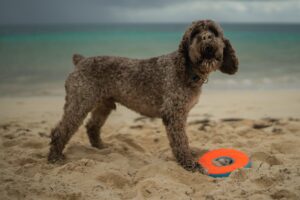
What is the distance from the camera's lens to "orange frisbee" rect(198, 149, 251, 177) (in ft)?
14.0

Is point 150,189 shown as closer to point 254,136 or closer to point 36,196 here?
point 36,196

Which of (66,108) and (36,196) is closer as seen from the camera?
(36,196)

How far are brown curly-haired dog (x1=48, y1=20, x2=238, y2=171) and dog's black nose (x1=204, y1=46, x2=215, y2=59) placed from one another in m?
0.09

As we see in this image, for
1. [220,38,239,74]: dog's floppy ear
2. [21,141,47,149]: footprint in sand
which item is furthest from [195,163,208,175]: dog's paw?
[21,141,47,149]: footprint in sand

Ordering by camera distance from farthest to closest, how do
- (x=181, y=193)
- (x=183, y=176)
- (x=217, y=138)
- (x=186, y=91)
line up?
(x=217, y=138)
(x=186, y=91)
(x=183, y=176)
(x=181, y=193)

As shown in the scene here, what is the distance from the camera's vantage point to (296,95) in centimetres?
912

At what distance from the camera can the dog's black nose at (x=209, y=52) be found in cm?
413

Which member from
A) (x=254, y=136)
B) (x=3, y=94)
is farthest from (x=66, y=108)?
(x=3, y=94)

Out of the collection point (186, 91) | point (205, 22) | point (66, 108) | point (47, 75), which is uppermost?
point (205, 22)

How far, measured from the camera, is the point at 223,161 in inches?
183

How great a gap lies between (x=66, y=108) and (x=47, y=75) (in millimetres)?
9734

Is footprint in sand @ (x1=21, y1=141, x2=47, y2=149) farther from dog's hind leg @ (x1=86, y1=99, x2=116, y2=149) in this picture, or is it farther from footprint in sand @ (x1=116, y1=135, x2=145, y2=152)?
footprint in sand @ (x1=116, y1=135, x2=145, y2=152)

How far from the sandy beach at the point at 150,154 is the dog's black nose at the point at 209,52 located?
4.69 feet

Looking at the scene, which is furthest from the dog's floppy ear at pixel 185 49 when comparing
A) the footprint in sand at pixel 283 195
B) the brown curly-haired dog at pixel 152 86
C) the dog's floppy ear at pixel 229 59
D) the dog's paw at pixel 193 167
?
the footprint in sand at pixel 283 195
